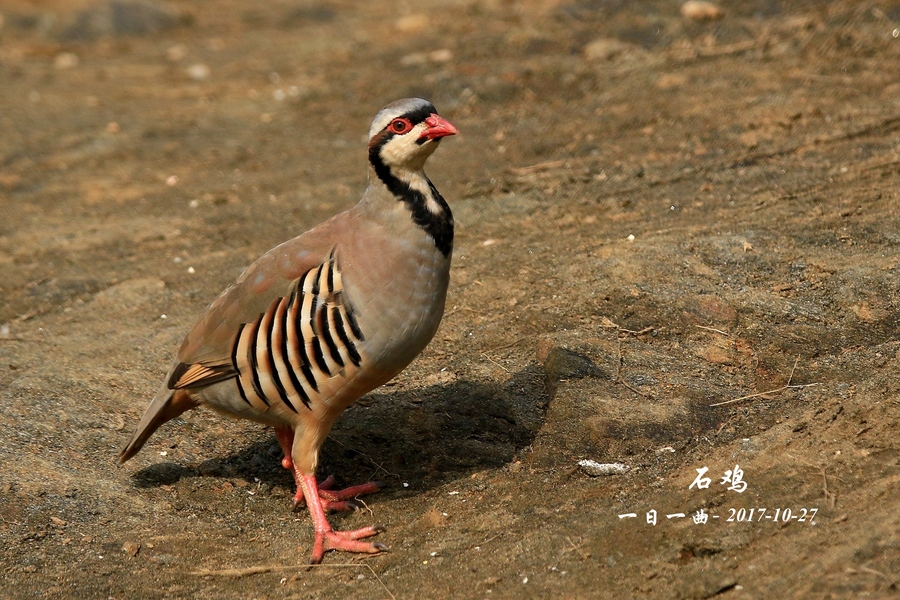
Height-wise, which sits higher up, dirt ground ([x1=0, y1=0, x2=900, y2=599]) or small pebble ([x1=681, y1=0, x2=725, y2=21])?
small pebble ([x1=681, y1=0, x2=725, y2=21])

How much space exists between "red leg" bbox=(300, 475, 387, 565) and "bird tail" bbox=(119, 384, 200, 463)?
67 centimetres

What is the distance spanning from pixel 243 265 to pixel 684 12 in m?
5.26

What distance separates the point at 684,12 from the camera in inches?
384

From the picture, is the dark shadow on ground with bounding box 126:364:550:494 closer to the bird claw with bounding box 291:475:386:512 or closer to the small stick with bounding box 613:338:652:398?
the bird claw with bounding box 291:475:386:512

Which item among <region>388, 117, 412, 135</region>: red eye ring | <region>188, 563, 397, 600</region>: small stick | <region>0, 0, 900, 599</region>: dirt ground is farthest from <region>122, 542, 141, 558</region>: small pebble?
<region>388, 117, 412, 135</region>: red eye ring

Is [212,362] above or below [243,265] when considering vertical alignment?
above

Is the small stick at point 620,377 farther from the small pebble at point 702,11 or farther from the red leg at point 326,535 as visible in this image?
the small pebble at point 702,11

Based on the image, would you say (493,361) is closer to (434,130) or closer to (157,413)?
(434,130)

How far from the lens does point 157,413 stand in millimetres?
4527

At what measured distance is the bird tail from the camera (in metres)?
4.52

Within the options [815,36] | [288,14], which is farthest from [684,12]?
[288,14]

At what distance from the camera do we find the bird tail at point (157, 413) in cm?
452

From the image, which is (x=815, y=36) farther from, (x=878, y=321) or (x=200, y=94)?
(x=200, y=94)

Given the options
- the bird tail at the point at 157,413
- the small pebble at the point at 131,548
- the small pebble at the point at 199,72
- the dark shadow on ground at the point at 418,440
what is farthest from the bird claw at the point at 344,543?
the small pebble at the point at 199,72
